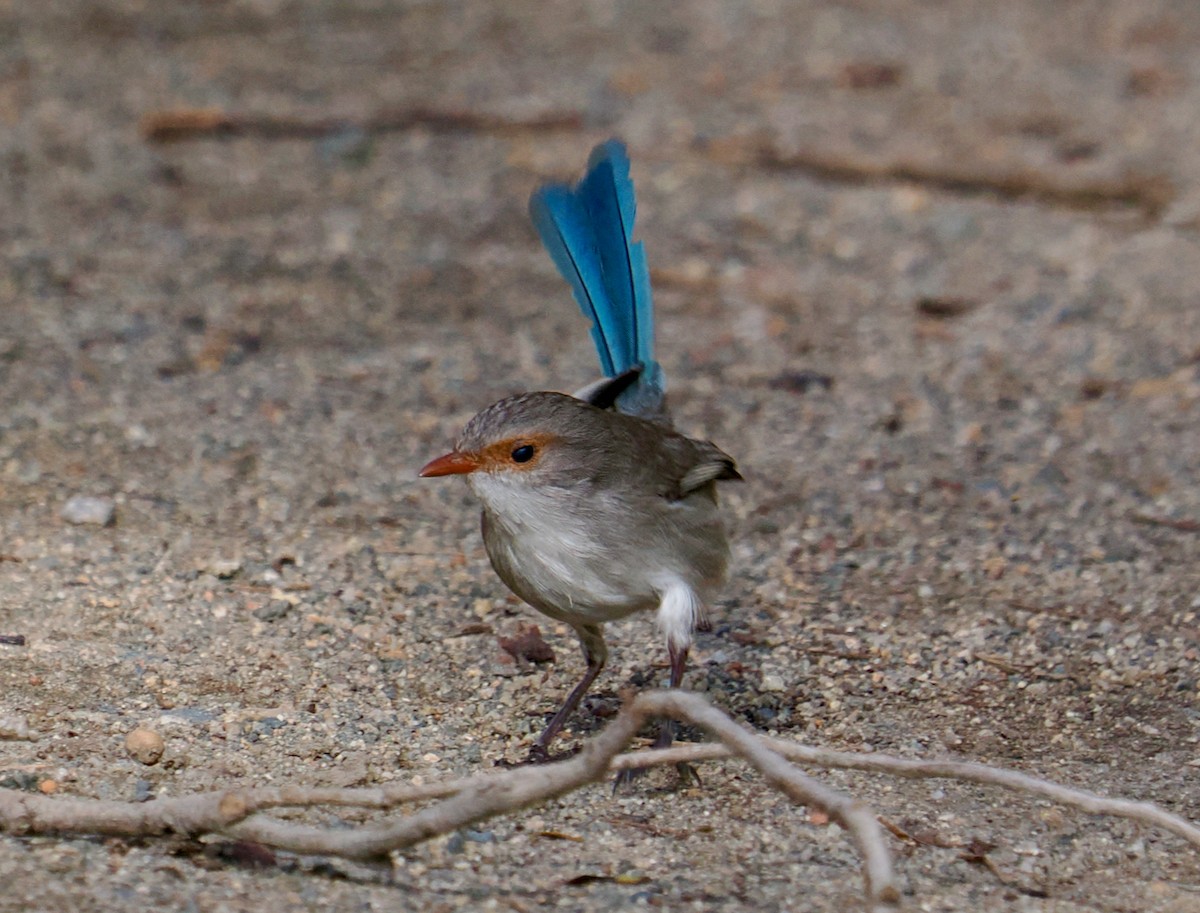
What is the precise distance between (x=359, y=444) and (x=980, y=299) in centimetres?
295

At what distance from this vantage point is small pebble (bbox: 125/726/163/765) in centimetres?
371

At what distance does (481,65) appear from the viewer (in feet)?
31.0

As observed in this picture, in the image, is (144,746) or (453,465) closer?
(144,746)

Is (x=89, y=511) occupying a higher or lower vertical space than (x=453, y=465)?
lower

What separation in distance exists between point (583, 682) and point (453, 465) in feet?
2.36

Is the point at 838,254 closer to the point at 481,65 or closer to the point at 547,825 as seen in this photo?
the point at 481,65

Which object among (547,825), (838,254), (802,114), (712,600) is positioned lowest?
(547,825)

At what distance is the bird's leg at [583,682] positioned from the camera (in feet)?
13.3

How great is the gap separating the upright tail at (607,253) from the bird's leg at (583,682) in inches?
34.8

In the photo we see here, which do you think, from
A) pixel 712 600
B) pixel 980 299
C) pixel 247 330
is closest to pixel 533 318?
pixel 247 330

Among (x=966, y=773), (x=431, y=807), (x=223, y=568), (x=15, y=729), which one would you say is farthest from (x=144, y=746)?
(x=966, y=773)

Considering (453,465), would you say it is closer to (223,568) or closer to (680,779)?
(680,779)

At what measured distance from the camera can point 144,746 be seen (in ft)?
12.3

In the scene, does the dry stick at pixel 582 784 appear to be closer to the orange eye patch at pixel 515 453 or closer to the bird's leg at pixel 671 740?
the bird's leg at pixel 671 740
